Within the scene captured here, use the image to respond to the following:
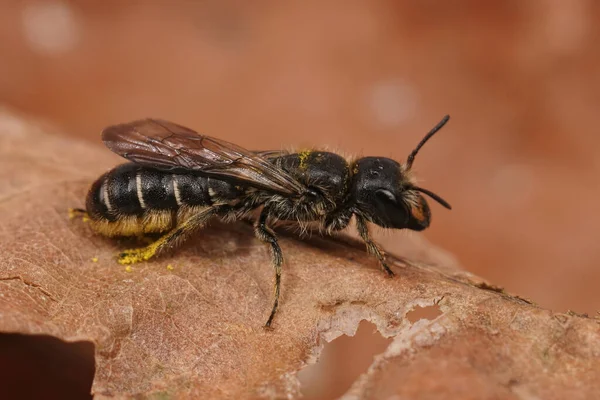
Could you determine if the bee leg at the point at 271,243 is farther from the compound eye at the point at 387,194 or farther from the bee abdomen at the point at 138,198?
the compound eye at the point at 387,194

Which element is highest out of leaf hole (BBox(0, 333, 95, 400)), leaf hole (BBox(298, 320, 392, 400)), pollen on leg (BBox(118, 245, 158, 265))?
pollen on leg (BBox(118, 245, 158, 265))

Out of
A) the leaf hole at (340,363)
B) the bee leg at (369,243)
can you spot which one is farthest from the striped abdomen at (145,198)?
the leaf hole at (340,363)

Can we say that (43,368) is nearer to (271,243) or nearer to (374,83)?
(271,243)

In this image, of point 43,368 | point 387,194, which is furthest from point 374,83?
point 43,368

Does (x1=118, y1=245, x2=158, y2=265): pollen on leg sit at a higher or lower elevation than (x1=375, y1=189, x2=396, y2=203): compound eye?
lower

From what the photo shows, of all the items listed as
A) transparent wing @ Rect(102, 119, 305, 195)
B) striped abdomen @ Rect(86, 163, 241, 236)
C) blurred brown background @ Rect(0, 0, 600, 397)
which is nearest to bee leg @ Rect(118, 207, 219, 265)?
striped abdomen @ Rect(86, 163, 241, 236)

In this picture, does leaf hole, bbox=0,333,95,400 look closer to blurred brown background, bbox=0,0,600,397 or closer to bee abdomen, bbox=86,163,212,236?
bee abdomen, bbox=86,163,212,236

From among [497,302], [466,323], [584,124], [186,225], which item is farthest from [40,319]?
[584,124]
